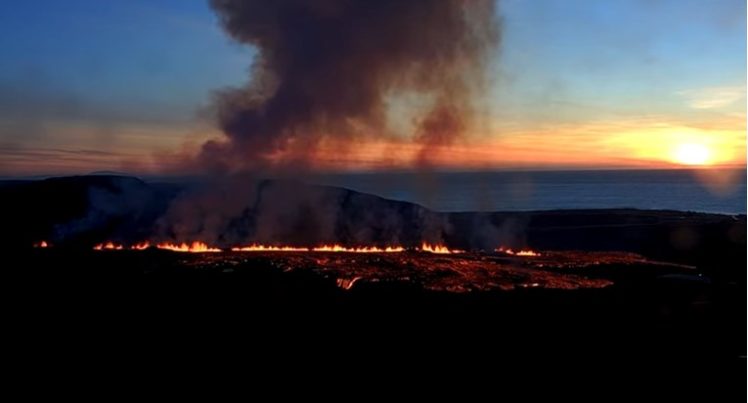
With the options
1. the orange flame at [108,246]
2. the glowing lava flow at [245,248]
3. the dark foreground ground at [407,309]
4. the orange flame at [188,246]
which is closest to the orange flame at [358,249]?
the glowing lava flow at [245,248]

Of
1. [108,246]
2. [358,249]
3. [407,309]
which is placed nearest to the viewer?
[407,309]

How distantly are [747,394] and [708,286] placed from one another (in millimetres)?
19279

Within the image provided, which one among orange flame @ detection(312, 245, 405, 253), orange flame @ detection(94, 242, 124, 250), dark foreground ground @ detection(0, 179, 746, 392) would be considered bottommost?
dark foreground ground @ detection(0, 179, 746, 392)

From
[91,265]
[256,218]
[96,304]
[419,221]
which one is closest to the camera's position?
[96,304]

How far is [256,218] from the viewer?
2630 inches

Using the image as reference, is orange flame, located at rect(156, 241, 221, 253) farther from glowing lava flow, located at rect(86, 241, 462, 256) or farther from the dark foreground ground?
the dark foreground ground

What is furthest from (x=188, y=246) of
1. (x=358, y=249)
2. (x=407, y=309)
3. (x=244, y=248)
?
(x=407, y=309)

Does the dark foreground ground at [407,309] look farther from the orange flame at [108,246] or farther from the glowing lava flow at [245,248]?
the glowing lava flow at [245,248]

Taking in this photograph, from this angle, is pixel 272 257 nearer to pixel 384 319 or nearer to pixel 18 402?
pixel 384 319

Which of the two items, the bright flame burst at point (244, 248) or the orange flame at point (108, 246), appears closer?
the orange flame at point (108, 246)

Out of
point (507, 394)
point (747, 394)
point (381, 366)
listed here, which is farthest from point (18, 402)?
point (747, 394)

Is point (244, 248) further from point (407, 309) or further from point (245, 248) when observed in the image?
→ point (407, 309)

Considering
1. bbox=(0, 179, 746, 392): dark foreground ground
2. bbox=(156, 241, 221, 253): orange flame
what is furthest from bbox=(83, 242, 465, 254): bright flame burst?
bbox=(0, 179, 746, 392): dark foreground ground

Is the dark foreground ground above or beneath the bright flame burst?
beneath
